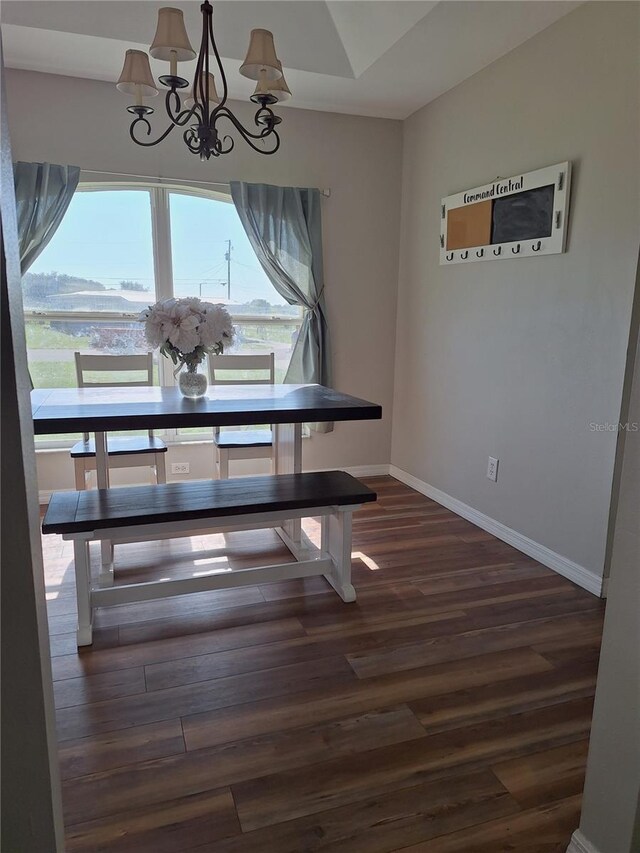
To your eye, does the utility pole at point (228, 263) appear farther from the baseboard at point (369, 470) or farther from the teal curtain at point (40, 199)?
the baseboard at point (369, 470)

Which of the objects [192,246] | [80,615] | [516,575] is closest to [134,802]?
[80,615]

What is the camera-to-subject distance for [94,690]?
1896 millimetres

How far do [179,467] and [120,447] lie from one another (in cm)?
85

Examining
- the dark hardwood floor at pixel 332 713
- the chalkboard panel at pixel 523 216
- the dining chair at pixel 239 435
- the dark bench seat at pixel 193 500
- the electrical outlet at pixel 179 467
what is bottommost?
the dark hardwood floor at pixel 332 713

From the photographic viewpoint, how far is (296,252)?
3863 mm

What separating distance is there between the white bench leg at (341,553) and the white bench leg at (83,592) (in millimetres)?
1050

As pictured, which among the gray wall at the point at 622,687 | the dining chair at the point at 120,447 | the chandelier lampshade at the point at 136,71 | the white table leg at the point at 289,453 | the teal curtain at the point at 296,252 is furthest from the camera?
the teal curtain at the point at 296,252

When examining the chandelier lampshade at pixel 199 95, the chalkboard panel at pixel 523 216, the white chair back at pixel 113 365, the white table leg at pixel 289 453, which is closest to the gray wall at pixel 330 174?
the white chair back at pixel 113 365

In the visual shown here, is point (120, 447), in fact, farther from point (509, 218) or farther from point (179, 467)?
point (509, 218)

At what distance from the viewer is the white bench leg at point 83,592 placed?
2.14 m

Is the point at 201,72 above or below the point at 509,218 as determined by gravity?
above

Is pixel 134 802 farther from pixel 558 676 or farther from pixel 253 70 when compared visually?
pixel 253 70

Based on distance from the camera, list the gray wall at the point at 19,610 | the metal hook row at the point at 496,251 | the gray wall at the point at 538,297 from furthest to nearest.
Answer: the metal hook row at the point at 496,251 → the gray wall at the point at 538,297 → the gray wall at the point at 19,610

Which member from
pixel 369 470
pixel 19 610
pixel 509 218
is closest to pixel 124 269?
pixel 369 470
